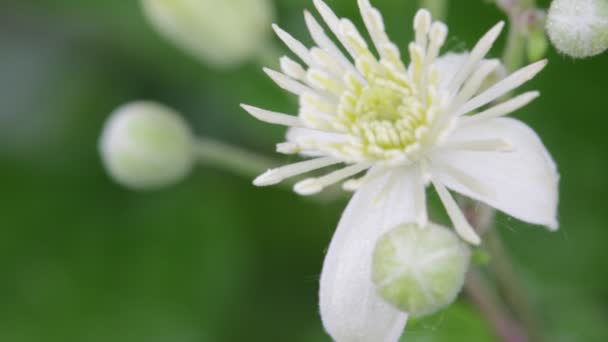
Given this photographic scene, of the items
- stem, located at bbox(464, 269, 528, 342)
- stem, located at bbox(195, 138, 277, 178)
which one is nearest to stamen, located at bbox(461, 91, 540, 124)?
stem, located at bbox(464, 269, 528, 342)

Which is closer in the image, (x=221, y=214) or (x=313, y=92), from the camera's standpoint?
(x=313, y=92)

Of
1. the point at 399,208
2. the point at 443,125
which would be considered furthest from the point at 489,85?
the point at 399,208

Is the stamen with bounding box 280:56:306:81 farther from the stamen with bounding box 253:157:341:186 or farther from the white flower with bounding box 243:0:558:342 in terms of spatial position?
the stamen with bounding box 253:157:341:186

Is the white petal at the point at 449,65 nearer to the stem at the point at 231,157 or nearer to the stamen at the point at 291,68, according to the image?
the stamen at the point at 291,68

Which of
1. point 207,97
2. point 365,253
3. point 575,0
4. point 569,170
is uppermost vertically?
point 207,97

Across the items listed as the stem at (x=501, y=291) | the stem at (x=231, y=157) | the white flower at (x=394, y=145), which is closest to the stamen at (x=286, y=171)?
the white flower at (x=394, y=145)

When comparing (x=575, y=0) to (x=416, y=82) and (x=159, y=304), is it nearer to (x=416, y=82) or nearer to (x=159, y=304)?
(x=416, y=82)
